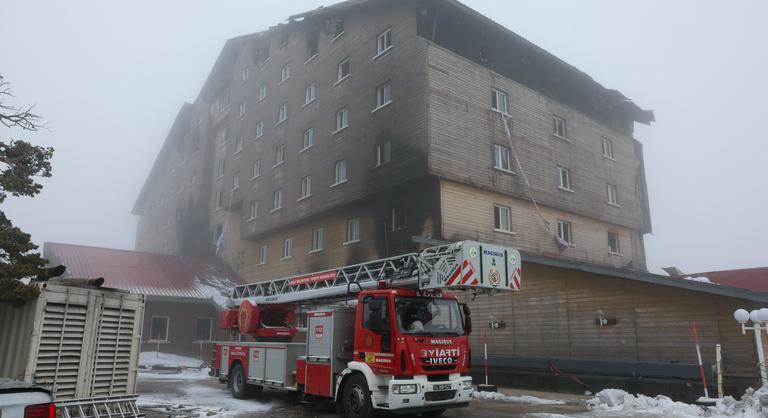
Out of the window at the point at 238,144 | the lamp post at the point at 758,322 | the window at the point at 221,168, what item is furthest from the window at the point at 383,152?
the window at the point at 221,168

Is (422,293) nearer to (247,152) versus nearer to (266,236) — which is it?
(266,236)

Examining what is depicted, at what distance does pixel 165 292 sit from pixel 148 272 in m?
3.80

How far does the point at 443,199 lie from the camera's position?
22.5 meters

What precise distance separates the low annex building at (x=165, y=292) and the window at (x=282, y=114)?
11.0 metres

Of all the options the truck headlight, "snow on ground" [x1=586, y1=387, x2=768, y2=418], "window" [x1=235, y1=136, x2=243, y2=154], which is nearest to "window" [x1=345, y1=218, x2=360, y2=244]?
"window" [x1=235, y1=136, x2=243, y2=154]

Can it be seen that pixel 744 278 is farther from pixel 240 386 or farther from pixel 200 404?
pixel 200 404

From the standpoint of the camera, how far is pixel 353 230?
27.0 m

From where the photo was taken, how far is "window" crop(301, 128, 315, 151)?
99.0 ft

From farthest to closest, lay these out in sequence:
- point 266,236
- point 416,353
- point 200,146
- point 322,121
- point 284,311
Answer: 1. point 200,146
2. point 266,236
3. point 322,121
4. point 284,311
5. point 416,353

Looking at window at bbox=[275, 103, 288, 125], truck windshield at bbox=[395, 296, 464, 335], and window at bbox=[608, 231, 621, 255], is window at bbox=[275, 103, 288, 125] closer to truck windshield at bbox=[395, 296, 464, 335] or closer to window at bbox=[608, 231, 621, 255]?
window at bbox=[608, 231, 621, 255]

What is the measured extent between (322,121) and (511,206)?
11160mm

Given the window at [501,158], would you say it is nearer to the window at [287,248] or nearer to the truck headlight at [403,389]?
the window at [287,248]

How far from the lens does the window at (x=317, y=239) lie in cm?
2912

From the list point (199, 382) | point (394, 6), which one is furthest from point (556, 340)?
point (394, 6)
